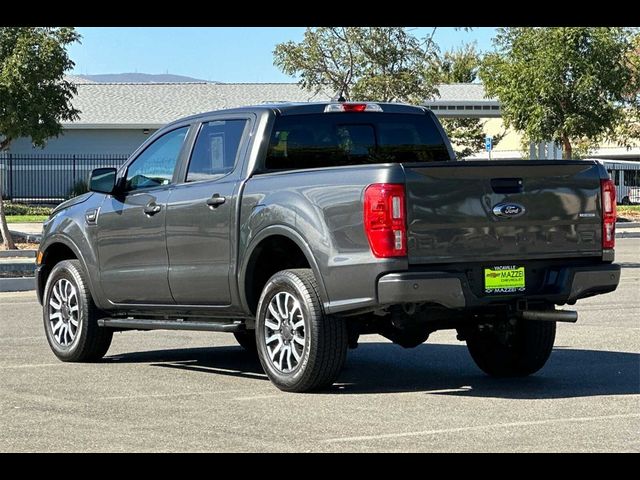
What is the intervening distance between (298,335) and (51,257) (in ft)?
12.2

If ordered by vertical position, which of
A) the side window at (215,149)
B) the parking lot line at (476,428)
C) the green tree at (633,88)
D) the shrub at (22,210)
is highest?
the green tree at (633,88)

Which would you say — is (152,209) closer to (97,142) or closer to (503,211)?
(503,211)

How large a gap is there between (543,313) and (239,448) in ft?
9.77

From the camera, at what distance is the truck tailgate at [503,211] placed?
9383 millimetres

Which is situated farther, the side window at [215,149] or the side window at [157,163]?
the side window at [157,163]

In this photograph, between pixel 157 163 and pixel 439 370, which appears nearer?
pixel 439 370

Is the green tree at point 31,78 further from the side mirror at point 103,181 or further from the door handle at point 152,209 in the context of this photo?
the door handle at point 152,209

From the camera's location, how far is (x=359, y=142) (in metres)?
11.1

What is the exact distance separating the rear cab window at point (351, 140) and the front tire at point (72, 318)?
2302 millimetres

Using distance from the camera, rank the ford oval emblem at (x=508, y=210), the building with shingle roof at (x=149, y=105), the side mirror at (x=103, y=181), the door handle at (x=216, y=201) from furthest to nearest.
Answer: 1. the building with shingle roof at (x=149, y=105)
2. the side mirror at (x=103, y=181)
3. the door handle at (x=216, y=201)
4. the ford oval emblem at (x=508, y=210)

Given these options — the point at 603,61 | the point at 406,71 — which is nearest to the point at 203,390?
the point at 406,71

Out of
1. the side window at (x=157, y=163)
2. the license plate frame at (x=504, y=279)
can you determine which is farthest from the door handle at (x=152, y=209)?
the license plate frame at (x=504, y=279)

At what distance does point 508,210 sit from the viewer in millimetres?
9680

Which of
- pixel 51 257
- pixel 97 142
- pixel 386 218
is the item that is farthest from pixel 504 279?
pixel 97 142
